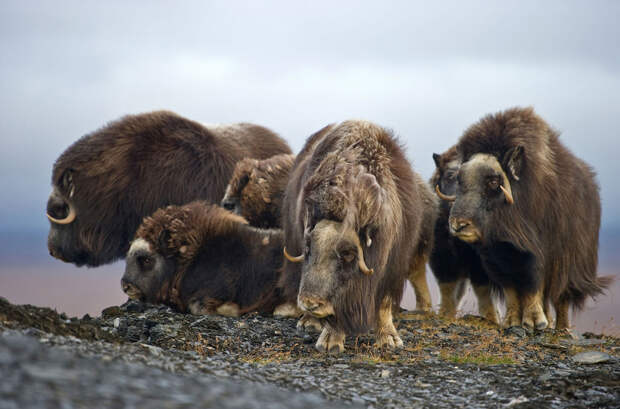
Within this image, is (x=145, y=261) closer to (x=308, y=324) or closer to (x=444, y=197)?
(x=308, y=324)

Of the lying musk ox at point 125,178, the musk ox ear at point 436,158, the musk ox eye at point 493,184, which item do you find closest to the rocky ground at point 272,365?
the musk ox eye at point 493,184

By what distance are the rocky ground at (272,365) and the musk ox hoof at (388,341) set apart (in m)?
0.07

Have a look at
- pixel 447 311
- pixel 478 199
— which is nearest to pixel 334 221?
pixel 478 199

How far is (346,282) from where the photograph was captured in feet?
14.4

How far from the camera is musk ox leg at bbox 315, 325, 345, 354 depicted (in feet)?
15.2

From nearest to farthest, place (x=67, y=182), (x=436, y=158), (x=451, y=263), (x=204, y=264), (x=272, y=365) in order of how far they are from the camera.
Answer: (x=272, y=365), (x=204, y=264), (x=451, y=263), (x=436, y=158), (x=67, y=182)

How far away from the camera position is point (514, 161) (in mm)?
6219

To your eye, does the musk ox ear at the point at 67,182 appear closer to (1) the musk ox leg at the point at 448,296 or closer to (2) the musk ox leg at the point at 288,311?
(2) the musk ox leg at the point at 288,311

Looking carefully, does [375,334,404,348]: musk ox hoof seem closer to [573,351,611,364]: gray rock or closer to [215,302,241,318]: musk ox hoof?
[573,351,611,364]: gray rock

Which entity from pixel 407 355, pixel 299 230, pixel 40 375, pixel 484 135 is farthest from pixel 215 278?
pixel 40 375

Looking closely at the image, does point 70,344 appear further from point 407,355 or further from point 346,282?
point 407,355

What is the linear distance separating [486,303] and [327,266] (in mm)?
3036

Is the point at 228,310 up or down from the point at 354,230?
down

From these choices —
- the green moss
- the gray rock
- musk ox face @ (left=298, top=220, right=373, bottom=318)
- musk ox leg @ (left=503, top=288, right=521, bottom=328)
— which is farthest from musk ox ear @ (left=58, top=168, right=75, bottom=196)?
the gray rock
